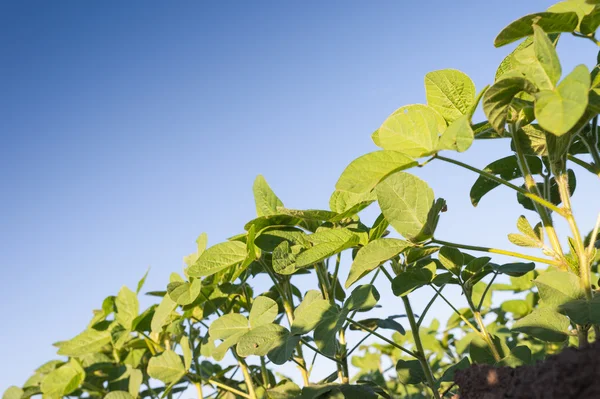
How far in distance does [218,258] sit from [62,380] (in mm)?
1453

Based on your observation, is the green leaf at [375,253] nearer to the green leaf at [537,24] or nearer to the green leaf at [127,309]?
the green leaf at [537,24]

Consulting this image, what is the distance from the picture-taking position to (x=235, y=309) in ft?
7.86

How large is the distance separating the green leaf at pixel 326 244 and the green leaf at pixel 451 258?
0.74 ft

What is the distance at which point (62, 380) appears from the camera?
2.55 m

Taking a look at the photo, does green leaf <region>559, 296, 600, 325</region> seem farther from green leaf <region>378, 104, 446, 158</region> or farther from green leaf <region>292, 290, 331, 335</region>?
green leaf <region>292, 290, 331, 335</region>

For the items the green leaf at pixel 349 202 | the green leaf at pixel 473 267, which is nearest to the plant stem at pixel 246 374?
the green leaf at pixel 349 202

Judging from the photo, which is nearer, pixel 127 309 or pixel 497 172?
pixel 497 172

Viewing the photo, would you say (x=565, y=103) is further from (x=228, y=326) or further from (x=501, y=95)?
(x=228, y=326)

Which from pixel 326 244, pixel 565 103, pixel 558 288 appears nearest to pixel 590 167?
pixel 558 288

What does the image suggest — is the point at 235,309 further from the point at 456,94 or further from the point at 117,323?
the point at 456,94

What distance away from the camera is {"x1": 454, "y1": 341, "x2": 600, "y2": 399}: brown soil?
722 mm

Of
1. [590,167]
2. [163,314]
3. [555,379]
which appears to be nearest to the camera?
[555,379]

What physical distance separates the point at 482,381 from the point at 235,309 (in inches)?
61.7

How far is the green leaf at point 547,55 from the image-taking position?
973 mm
